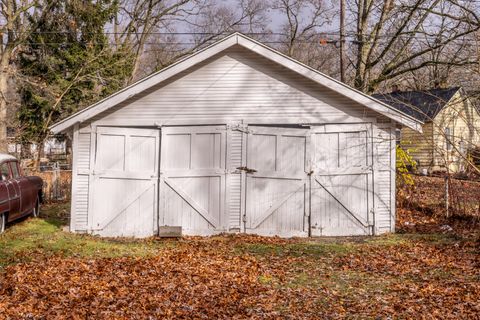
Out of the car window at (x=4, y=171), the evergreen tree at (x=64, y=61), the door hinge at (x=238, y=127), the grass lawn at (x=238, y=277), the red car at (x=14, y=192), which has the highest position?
the evergreen tree at (x=64, y=61)

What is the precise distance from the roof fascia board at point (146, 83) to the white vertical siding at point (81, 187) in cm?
57

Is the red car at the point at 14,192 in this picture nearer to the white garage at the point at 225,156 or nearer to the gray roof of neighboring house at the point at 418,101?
the white garage at the point at 225,156

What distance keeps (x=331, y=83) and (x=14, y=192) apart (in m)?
8.01

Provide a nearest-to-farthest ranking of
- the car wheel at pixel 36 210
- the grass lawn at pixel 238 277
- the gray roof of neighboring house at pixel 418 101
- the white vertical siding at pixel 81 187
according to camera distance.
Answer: the grass lawn at pixel 238 277
the gray roof of neighboring house at pixel 418 101
the white vertical siding at pixel 81 187
the car wheel at pixel 36 210

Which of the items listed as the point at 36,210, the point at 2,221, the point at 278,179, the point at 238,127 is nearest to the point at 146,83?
the point at 238,127

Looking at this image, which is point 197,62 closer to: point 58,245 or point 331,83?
point 331,83

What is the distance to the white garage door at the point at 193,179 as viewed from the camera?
11930 mm

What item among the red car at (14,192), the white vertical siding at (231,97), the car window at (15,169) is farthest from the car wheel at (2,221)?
the white vertical siding at (231,97)

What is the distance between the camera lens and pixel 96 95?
25156 mm

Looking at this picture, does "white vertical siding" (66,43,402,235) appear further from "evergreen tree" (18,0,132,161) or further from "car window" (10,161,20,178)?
"evergreen tree" (18,0,132,161)

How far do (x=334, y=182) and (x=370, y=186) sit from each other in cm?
88

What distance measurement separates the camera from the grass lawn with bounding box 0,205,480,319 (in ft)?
20.6

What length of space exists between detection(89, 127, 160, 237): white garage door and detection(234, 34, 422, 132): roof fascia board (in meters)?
3.10

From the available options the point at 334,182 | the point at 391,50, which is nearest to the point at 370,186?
the point at 334,182
